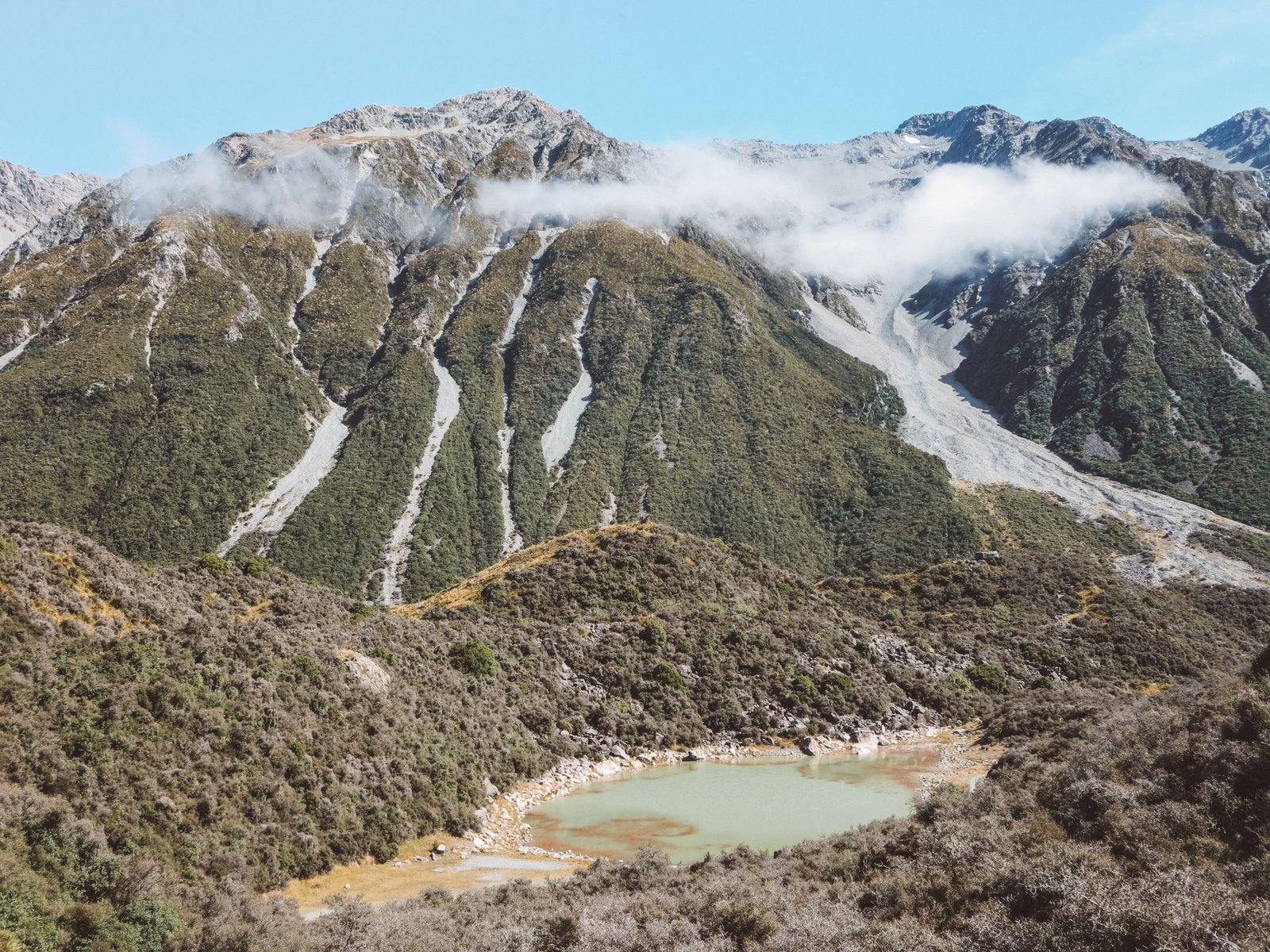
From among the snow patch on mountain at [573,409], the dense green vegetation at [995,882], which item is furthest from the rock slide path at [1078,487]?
the dense green vegetation at [995,882]

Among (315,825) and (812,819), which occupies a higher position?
(315,825)

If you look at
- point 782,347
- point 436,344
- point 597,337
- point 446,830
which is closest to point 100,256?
point 436,344

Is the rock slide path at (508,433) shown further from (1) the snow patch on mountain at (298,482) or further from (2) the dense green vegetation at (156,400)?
(2) the dense green vegetation at (156,400)

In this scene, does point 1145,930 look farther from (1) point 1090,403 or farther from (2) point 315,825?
(1) point 1090,403

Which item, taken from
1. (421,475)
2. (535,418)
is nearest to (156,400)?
(421,475)

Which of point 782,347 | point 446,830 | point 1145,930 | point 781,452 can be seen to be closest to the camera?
point 1145,930

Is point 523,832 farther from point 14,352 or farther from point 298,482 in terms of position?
point 14,352
